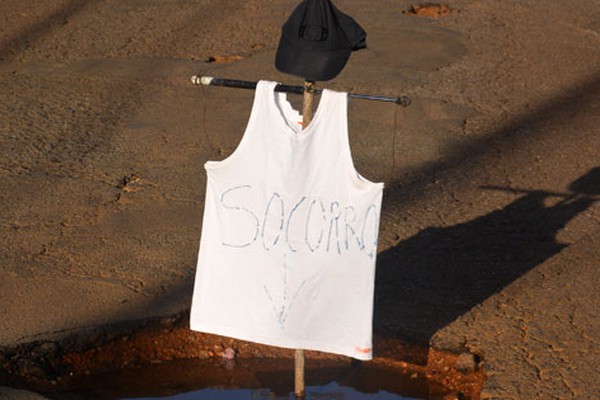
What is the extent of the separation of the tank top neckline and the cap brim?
0.08 m

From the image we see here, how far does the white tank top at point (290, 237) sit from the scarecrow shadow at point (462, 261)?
0.93 m

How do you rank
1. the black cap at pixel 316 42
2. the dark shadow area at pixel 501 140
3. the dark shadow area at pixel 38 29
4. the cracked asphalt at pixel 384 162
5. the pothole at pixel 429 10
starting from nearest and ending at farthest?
1. the black cap at pixel 316 42
2. the cracked asphalt at pixel 384 162
3. the dark shadow area at pixel 501 140
4. the dark shadow area at pixel 38 29
5. the pothole at pixel 429 10

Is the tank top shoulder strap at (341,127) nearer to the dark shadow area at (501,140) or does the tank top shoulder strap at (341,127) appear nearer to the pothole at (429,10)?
the dark shadow area at (501,140)

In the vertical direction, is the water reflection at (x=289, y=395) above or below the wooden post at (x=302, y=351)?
below

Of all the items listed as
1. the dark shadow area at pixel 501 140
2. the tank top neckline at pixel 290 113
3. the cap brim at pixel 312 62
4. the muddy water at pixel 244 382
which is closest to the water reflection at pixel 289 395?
the muddy water at pixel 244 382

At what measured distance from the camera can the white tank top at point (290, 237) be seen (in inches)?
187

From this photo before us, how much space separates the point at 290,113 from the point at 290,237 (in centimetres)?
52

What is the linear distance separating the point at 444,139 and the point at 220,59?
247cm

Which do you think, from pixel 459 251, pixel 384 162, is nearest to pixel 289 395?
pixel 459 251

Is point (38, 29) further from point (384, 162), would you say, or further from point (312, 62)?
point (312, 62)

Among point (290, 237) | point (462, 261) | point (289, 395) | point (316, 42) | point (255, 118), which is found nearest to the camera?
point (316, 42)

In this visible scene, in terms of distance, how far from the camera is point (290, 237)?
488 centimetres

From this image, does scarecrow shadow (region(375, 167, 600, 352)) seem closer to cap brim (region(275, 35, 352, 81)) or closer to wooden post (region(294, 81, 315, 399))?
wooden post (region(294, 81, 315, 399))

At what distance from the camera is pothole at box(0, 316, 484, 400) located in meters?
5.38
